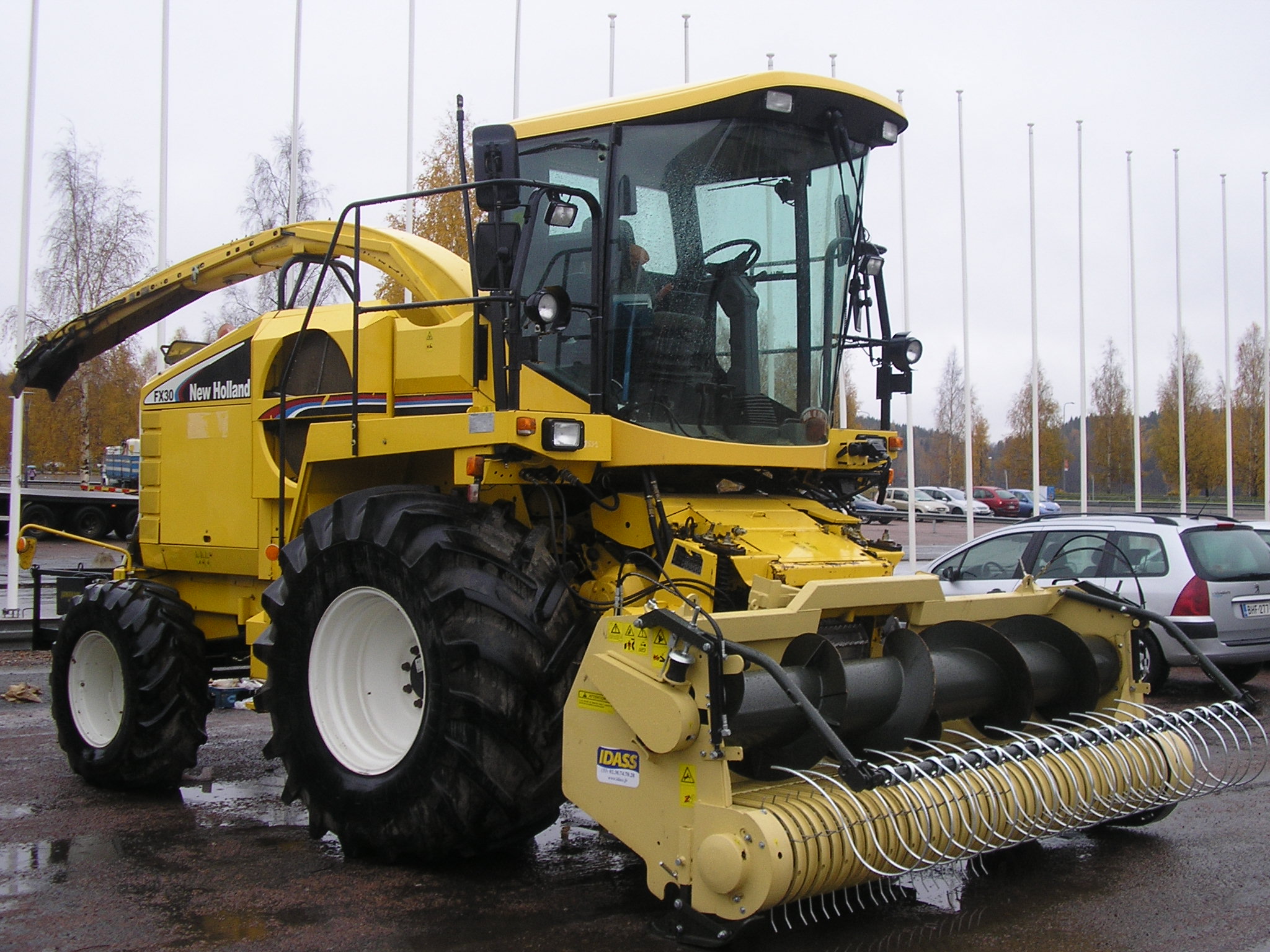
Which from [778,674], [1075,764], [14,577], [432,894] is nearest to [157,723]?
[432,894]

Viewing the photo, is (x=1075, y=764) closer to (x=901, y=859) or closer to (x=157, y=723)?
(x=901, y=859)

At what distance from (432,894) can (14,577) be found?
10.4 m

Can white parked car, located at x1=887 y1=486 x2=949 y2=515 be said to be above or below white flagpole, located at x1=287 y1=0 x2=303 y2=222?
below

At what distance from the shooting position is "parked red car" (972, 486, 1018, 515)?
4916cm

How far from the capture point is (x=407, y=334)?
5895 mm

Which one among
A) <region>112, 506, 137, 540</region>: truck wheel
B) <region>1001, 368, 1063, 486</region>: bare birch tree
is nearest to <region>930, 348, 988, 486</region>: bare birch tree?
<region>1001, 368, 1063, 486</region>: bare birch tree

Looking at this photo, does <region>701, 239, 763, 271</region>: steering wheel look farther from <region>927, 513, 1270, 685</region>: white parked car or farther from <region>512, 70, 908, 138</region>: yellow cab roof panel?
<region>927, 513, 1270, 685</region>: white parked car

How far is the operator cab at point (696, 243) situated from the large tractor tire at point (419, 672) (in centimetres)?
92

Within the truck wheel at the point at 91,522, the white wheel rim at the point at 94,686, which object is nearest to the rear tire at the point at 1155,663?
the white wheel rim at the point at 94,686

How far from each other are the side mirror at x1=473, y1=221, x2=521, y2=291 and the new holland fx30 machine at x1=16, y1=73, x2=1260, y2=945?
0.02 m

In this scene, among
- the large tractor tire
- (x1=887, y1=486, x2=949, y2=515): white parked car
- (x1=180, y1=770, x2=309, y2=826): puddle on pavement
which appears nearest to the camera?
the large tractor tire

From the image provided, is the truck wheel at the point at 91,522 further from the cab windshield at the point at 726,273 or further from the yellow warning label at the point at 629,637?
the yellow warning label at the point at 629,637

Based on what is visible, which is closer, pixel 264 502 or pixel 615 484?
pixel 615 484

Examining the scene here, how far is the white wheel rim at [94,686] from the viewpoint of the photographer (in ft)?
23.3
